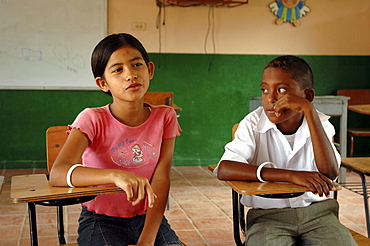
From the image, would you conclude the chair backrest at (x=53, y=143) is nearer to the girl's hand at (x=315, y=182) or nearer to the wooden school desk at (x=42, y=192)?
the wooden school desk at (x=42, y=192)

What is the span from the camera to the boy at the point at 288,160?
1809 millimetres

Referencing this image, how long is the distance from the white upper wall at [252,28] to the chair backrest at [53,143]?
11.0 ft

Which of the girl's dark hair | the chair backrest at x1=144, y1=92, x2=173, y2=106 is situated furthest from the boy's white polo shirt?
the chair backrest at x1=144, y1=92, x2=173, y2=106

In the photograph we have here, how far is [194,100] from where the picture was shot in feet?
18.7

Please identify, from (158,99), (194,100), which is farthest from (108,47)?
(194,100)

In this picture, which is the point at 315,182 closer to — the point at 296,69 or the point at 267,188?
the point at 267,188

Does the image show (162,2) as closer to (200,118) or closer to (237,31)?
(237,31)

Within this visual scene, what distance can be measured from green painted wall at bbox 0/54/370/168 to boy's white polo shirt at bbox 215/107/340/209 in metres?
3.63

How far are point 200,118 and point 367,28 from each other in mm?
2237

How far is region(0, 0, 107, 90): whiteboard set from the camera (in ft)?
17.0

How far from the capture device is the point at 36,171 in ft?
17.4

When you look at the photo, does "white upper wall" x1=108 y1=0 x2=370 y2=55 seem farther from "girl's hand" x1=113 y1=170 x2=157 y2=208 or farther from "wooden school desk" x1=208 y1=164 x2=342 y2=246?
"girl's hand" x1=113 y1=170 x2=157 y2=208

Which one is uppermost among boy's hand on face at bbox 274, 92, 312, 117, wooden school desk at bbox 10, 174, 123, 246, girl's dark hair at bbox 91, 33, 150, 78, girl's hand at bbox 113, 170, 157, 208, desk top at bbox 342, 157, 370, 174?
girl's dark hair at bbox 91, 33, 150, 78

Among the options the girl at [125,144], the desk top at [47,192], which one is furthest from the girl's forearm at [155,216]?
the desk top at [47,192]
